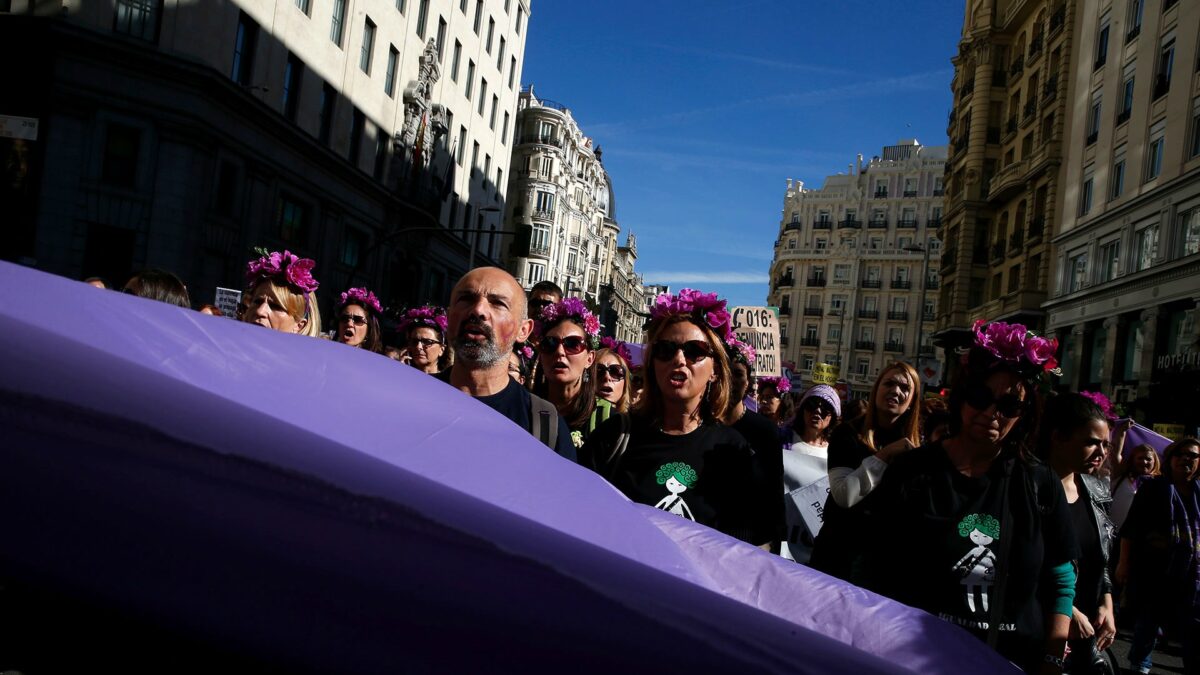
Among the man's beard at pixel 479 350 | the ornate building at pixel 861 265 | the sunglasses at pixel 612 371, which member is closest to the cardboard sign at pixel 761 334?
the sunglasses at pixel 612 371

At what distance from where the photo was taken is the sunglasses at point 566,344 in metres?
5.57

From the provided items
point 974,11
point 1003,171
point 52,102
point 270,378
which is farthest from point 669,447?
point 974,11

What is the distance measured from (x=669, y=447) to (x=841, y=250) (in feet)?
353

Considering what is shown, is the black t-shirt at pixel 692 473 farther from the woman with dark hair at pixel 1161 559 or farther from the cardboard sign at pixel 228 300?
the cardboard sign at pixel 228 300

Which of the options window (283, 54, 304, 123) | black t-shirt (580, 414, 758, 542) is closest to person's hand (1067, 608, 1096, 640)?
black t-shirt (580, 414, 758, 542)

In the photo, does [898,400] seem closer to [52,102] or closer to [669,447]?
[669,447]

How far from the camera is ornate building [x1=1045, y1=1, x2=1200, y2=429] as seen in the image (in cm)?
2528

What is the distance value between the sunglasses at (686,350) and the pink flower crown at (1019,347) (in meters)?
1.05

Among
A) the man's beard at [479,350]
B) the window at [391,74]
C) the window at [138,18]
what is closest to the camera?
the man's beard at [479,350]

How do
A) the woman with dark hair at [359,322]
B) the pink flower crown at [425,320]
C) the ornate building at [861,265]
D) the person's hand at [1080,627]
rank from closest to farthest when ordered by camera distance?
1. the person's hand at [1080,627]
2. the woman with dark hair at [359,322]
3. the pink flower crown at [425,320]
4. the ornate building at [861,265]

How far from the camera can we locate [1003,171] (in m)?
42.3

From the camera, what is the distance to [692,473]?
143 inches

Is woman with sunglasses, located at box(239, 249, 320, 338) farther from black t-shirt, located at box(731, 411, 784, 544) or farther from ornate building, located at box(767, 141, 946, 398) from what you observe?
ornate building, located at box(767, 141, 946, 398)

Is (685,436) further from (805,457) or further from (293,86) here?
(293,86)
